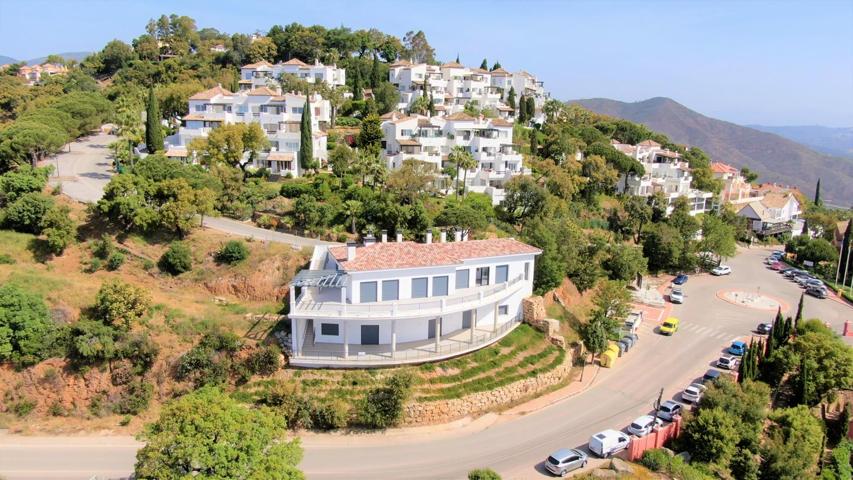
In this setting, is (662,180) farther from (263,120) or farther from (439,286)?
(439,286)

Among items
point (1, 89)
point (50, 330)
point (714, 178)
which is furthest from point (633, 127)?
point (1, 89)

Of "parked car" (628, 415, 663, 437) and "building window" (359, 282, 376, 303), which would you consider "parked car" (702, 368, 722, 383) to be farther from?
"building window" (359, 282, 376, 303)

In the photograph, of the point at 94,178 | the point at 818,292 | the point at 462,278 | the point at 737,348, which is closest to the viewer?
the point at 462,278

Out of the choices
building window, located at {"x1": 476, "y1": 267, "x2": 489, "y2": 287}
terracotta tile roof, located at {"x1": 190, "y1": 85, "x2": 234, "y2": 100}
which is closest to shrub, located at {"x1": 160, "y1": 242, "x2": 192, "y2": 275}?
building window, located at {"x1": 476, "y1": 267, "x2": 489, "y2": 287}

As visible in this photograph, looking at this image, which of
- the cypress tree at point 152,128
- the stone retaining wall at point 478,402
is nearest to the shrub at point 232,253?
the stone retaining wall at point 478,402

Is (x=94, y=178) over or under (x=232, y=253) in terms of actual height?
over

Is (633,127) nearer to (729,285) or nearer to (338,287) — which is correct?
(729,285)

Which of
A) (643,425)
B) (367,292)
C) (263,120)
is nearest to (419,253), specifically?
(367,292)
